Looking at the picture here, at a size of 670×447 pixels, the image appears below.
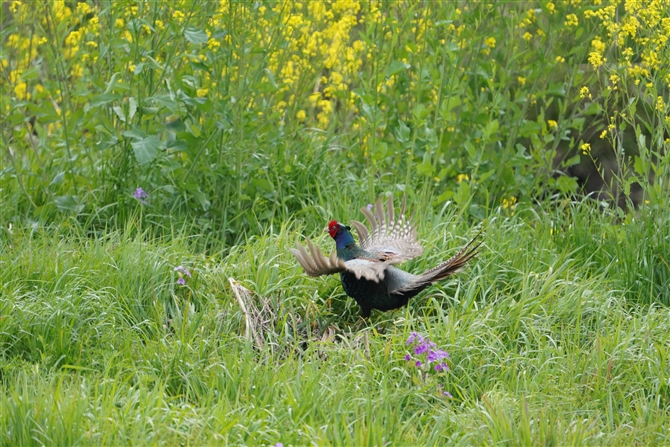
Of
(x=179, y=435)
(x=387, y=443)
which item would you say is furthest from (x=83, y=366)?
(x=387, y=443)

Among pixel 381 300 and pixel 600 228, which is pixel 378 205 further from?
pixel 600 228

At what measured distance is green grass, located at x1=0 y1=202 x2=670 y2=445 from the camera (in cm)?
315

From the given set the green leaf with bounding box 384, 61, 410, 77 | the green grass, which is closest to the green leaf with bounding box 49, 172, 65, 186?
the green grass

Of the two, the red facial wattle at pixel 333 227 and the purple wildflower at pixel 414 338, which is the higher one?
the red facial wattle at pixel 333 227

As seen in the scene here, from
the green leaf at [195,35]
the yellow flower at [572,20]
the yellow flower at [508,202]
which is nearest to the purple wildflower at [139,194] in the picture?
the green leaf at [195,35]

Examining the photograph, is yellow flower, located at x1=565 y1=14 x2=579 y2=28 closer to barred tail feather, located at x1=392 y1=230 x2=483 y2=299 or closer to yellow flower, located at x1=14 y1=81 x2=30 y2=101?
barred tail feather, located at x1=392 y1=230 x2=483 y2=299

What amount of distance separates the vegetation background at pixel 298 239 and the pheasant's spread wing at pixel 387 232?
179 millimetres

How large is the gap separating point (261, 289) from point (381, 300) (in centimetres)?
60

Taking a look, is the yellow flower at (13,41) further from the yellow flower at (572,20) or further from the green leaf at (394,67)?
the yellow flower at (572,20)

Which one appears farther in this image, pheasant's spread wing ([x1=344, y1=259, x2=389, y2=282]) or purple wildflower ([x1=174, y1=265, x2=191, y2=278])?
purple wildflower ([x1=174, y1=265, x2=191, y2=278])

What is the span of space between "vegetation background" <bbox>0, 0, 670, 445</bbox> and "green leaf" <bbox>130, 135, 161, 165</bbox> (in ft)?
0.04

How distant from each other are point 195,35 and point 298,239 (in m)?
1.22

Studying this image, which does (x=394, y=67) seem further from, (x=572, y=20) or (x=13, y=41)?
(x=13, y=41)

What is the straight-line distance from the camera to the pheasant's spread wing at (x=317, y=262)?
381 cm
